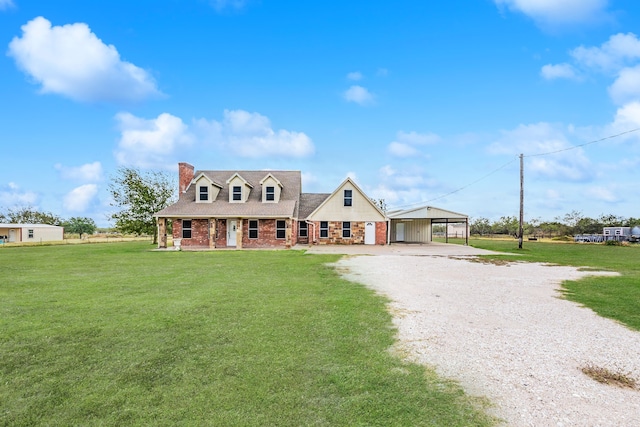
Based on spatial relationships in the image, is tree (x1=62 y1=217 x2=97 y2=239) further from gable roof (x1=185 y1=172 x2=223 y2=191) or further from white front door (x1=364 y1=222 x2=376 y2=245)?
white front door (x1=364 y1=222 x2=376 y2=245)

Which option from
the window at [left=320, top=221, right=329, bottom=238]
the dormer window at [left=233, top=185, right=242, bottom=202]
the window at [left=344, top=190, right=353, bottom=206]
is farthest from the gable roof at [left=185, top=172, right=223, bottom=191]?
the window at [left=344, top=190, right=353, bottom=206]

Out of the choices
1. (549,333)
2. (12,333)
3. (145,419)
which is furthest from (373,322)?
(12,333)

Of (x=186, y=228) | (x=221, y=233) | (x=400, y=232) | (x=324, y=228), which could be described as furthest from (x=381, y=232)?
(x=186, y=228)

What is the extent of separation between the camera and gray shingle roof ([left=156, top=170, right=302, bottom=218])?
25250 millimetres

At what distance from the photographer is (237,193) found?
27.6 metres

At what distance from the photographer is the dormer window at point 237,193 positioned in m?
27.5

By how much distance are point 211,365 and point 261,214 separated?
21056 mm

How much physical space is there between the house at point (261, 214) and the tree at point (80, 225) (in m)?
53.6

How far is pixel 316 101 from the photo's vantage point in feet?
82.2

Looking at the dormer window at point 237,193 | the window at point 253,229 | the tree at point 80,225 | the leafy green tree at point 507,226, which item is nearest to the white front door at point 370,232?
the window at point 253,229

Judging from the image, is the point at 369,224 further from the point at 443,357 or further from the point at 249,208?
the point at 443,357

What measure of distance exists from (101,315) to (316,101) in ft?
69.6

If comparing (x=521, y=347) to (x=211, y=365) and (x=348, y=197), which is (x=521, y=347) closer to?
(x=211, y=365)

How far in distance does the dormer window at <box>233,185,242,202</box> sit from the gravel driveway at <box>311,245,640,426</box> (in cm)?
1952
